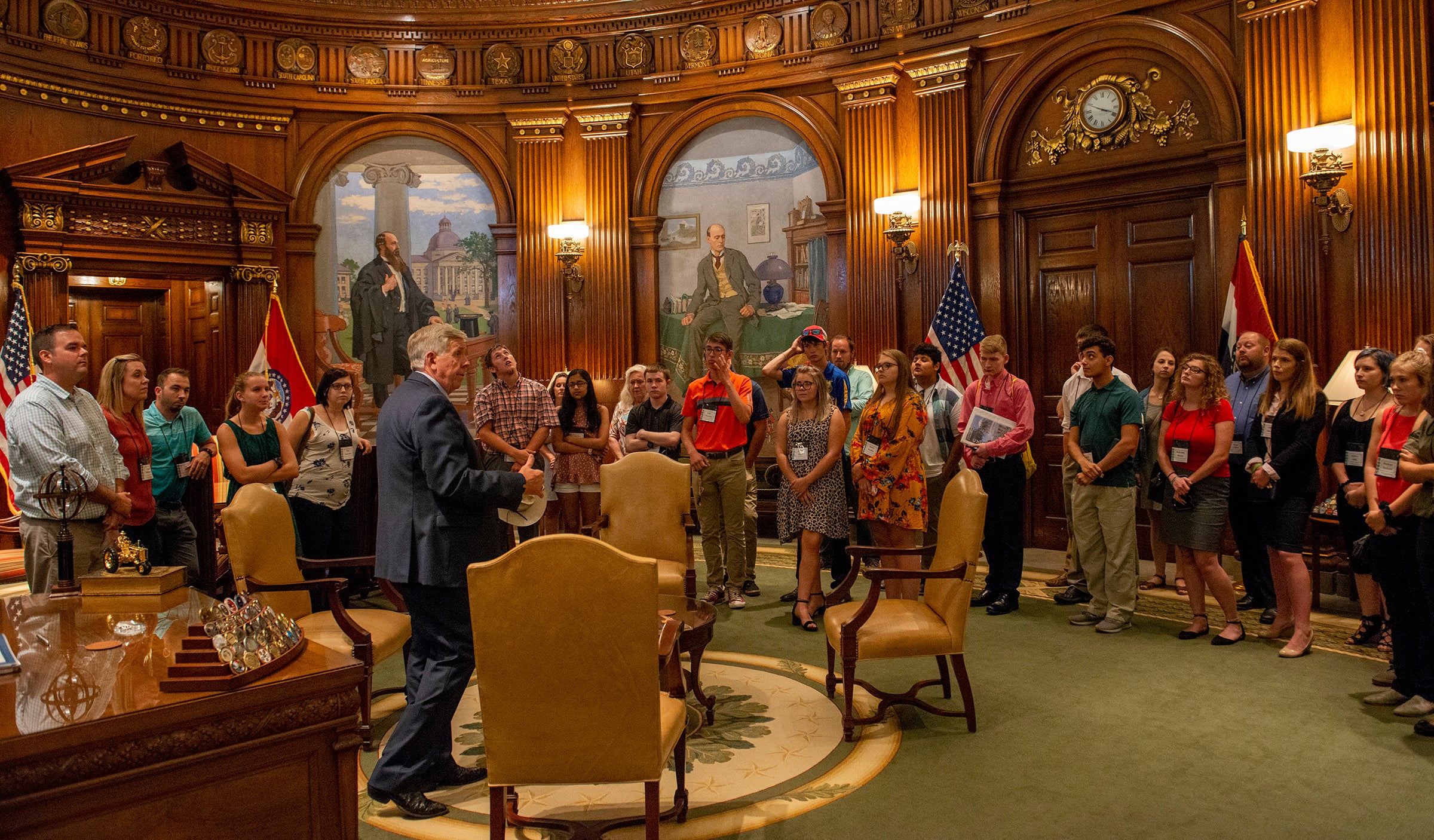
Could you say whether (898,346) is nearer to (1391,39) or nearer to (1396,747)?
(1391,39)

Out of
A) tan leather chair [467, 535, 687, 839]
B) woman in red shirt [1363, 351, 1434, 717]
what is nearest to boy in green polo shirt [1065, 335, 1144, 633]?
woman in red shirt [1363, 351, 1434, 717]

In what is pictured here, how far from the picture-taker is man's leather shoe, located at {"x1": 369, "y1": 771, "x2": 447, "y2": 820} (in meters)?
3.07

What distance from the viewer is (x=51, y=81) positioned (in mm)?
7695

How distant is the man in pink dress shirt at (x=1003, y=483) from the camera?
5.62m

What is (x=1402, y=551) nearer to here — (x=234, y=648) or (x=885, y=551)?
(x=885, y=551)

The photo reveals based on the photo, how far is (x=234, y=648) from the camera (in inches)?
78.7

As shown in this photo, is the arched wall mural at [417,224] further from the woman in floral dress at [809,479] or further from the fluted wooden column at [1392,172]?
the fluted wooden column at [1392,172]

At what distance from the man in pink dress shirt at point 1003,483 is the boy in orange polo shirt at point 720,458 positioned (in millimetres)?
1410

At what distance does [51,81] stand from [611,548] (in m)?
8.01

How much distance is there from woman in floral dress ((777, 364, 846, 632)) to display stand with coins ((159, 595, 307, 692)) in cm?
342

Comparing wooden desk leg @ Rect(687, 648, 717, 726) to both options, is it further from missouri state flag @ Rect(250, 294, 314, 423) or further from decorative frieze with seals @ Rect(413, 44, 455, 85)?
decorative frieze with seals @ Rect(413, 44, 455, 85)

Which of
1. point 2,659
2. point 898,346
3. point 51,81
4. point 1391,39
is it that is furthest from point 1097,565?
point 51,81

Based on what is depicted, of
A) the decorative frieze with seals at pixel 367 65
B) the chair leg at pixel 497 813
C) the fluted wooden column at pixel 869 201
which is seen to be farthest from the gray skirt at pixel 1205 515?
the decorative frieze with seals at pixel 367 65

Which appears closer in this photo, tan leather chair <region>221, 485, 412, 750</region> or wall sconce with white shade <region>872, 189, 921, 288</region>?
tan leather chair <region>221, 485, 412, 750</region>
